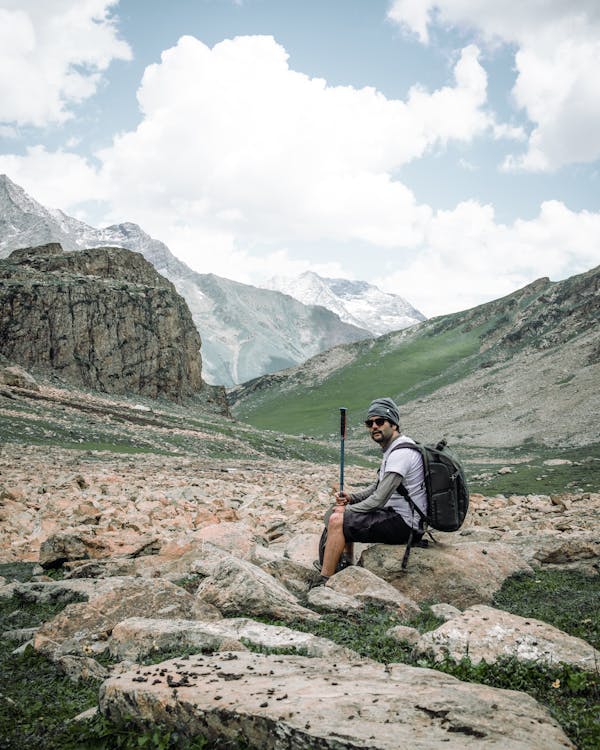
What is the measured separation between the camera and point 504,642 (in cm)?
563

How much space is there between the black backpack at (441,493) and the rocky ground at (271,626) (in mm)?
677

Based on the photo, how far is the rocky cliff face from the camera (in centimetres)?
8156

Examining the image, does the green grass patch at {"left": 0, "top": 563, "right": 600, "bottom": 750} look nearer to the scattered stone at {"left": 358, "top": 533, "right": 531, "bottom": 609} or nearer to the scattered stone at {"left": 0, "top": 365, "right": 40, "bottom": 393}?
the scattered stone at {"left": 358, "top": 533, "right": 531, "bottom": 609}

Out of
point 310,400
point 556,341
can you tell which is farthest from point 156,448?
point 310,400

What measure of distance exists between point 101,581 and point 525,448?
6644 centimetres

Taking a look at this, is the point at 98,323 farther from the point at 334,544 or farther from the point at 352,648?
the point at 352,648

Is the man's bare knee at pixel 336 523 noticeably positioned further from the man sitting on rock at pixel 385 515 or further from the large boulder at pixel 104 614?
the large boulder at pixel 104 614

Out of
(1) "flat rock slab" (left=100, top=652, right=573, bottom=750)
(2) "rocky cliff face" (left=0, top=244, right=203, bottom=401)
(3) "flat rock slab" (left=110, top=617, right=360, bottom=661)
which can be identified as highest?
(2) "rocky cliff face" (left=0, top=244, right=203, bottom=401)

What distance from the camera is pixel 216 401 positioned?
11200 centimetres

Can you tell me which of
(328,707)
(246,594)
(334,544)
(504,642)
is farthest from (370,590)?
(328,707)

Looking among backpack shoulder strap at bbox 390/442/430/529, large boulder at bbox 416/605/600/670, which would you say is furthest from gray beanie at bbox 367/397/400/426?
large boulder at bbox 416/605/600/670

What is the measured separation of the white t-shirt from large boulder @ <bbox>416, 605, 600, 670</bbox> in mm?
2890

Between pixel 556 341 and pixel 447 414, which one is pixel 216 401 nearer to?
pixel 447 414

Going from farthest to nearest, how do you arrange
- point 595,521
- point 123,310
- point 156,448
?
point 123,310 → point 156,448 → point 595,521
